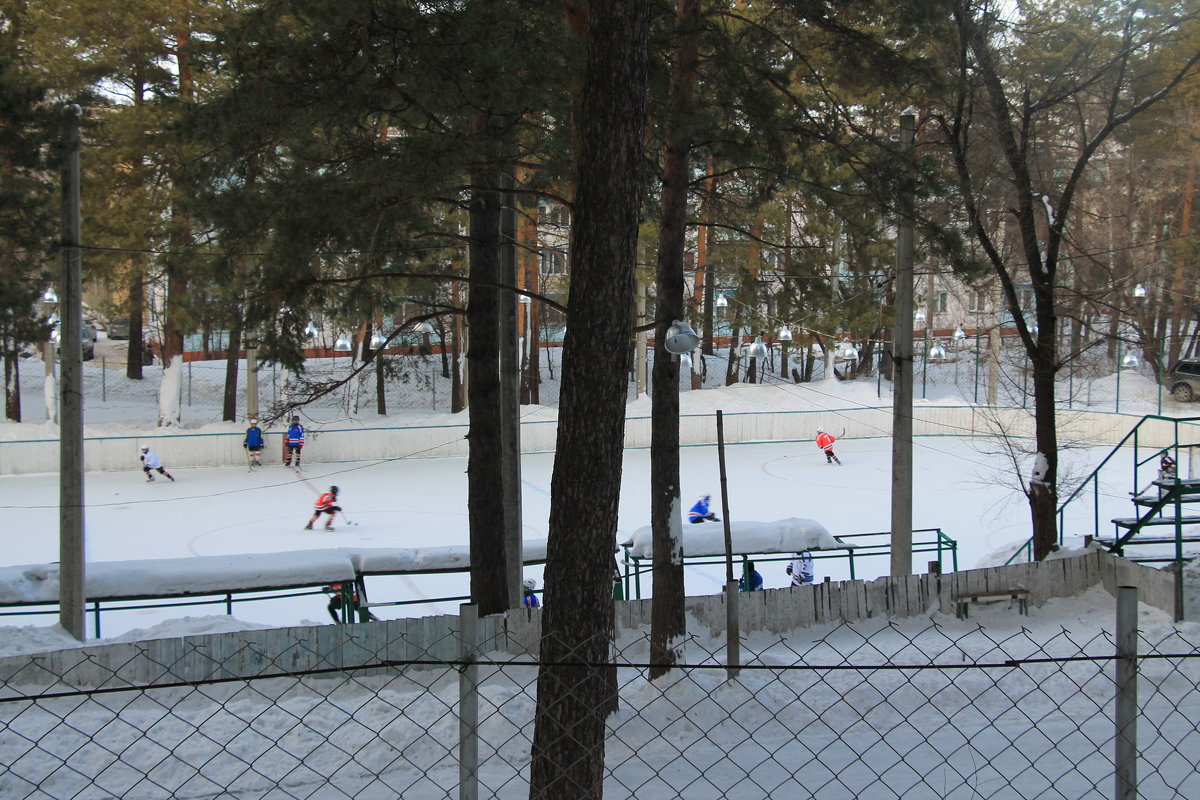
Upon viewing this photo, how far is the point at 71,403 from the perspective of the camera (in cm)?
1030

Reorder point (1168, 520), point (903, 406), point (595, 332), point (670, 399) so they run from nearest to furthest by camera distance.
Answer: point (595, 332), point (670, 399), point (1168, 520), point (903, 406)

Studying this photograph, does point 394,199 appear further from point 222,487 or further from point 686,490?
point 222,487

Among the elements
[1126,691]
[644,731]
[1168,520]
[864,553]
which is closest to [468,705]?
[1126,691]

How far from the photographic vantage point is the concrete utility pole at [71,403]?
10242 mm

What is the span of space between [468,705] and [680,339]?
19.4 ft

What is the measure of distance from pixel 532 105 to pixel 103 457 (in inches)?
932

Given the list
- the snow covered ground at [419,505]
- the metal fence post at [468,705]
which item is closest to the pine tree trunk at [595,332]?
the metal fence post at [468,705]

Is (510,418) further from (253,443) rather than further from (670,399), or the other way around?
(253,443)

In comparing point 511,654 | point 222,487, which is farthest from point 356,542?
point 511,654

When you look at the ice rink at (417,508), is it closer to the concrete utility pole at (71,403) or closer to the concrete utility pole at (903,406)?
the concrete utility pole at (71,403)

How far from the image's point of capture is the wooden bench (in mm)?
10945

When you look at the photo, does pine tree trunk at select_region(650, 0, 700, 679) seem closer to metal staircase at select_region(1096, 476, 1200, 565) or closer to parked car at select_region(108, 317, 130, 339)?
metal staircase at select_region(1096, 476, 1200, 565)

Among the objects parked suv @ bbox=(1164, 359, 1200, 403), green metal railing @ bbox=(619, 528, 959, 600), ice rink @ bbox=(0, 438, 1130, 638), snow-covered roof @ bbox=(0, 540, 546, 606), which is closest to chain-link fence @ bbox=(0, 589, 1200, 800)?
snow-covered roof @ bbox=(0, 540, 546, 606)

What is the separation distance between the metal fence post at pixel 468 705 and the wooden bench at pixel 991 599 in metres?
9.50
